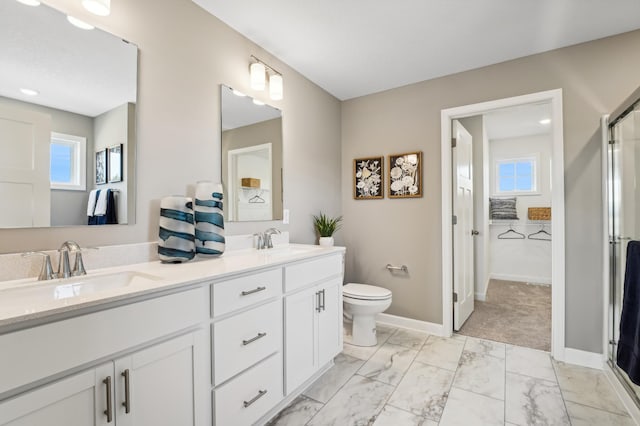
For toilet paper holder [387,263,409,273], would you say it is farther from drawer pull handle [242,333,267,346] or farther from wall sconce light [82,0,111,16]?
wall sconce light [82,0,111,16]

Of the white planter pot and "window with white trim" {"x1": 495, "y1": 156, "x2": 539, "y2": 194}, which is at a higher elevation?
"window with white trim" {"x1": 495, "y1": 156, "x2": 539, "y2": 194}

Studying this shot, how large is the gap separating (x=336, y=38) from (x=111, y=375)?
7.58ft

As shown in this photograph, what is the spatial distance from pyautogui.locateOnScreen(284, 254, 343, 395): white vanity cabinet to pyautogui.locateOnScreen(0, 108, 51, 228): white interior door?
114cm

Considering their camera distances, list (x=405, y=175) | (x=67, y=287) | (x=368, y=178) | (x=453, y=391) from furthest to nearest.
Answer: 1. (x=368, y=178)
2. (x=405, y=175)
3. (x=453, y=391)
4. (x=67, y=287)

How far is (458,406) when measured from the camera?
1.75 metres

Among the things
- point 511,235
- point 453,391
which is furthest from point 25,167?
point 511,235

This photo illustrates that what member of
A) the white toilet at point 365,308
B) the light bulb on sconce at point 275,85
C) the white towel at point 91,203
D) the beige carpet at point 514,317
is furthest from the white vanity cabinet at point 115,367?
the beige carpet at point 514,317

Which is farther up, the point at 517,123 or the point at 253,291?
the point at 517,123

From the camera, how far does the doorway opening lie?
228 centimetres

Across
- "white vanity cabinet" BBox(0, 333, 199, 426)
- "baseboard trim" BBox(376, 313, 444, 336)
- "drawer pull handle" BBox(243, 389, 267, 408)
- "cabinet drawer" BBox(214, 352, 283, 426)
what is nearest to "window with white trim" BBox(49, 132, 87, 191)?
"white vanity cabinet" BBox(0, 333, 199, 426)

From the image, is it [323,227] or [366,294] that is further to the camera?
[323,227]

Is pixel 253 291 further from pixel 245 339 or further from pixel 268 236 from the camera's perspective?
pixel 268 236

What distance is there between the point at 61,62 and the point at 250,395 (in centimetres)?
176

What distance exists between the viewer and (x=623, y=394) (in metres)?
1.78
